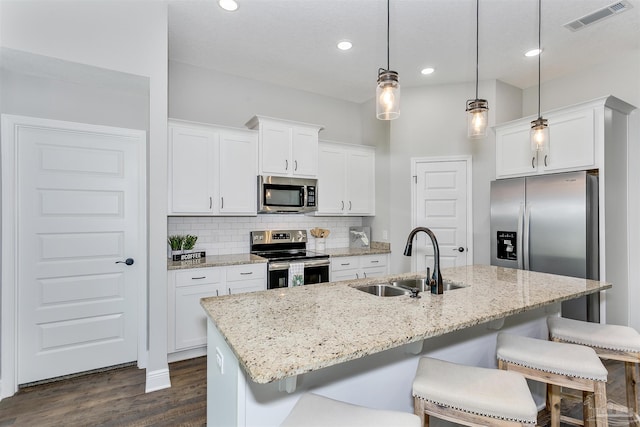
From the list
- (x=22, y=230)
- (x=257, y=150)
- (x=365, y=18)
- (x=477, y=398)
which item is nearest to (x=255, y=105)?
(x=257, y=150)

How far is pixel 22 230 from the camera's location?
2.54 m

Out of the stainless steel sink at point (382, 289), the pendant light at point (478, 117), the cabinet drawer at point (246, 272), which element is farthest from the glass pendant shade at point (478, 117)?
the cabinet drawer at point (246, 272)

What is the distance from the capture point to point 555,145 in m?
3.23

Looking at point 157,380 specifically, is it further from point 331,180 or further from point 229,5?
point 229,5

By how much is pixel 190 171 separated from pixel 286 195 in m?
1.10

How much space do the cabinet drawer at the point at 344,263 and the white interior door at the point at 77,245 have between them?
208 cm

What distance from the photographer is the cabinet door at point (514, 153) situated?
3.47 metres

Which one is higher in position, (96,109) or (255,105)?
(255,105)

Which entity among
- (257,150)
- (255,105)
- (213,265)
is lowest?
(213,265)

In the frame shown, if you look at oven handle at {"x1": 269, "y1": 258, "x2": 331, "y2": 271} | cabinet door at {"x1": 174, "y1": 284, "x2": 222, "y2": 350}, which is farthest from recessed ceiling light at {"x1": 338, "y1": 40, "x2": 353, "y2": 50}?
cabinet door at {"x1": 174, "y1": 284, "x2": 222, "y2": 350}

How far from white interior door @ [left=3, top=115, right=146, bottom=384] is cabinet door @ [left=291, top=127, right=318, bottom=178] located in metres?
1.63

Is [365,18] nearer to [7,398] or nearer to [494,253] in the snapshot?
[494,253]

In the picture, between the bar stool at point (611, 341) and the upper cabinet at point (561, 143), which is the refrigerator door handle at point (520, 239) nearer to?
the upper cabinet at point (561, 143)

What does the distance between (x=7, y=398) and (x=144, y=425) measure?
4.03 feet
